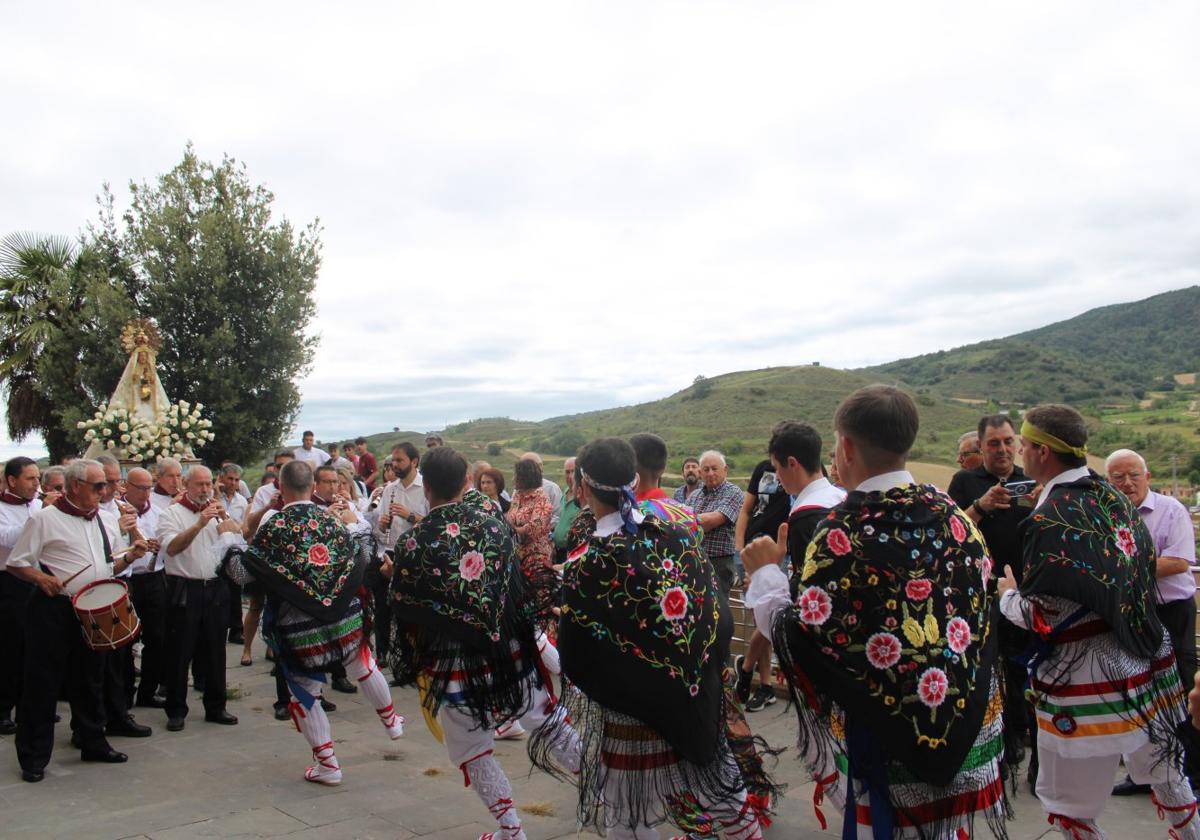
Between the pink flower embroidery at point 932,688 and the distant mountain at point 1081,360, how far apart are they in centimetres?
3243

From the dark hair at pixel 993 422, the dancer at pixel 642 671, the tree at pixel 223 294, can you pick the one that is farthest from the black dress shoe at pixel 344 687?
the tree at pixel 223 294

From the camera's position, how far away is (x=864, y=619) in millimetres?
2639

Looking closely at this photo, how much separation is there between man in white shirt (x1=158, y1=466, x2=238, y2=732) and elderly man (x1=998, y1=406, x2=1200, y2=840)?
5782mm

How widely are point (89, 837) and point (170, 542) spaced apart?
2473 millimetres

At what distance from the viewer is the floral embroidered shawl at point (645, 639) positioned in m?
3.31

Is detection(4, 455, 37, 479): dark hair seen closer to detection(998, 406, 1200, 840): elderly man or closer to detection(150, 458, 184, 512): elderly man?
detection(150, 458, 184, 512): elderly man

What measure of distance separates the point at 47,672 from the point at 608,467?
4.54m

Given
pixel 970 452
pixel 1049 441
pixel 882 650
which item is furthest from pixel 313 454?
pixel 882 650

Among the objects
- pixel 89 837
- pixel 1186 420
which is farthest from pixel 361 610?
pixel 1186 420

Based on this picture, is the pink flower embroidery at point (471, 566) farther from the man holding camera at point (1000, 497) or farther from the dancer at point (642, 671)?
the man holding camera at point (1000, 497)

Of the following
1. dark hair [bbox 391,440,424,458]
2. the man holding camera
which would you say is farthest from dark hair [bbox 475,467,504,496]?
the man holding camera

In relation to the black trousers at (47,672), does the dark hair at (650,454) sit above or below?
above

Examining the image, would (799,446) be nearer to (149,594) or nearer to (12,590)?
(149,594)

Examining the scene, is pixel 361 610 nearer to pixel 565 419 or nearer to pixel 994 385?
pixel 565 419
